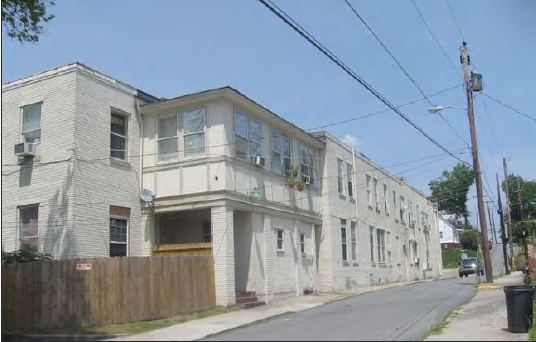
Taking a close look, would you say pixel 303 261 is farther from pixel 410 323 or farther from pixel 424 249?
pixel 424 249

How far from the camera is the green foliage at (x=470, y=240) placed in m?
95.2

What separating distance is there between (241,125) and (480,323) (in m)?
10.4

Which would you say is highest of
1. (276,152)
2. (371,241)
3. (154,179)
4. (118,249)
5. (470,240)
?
(276,152)

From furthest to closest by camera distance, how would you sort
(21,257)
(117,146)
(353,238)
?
(353,238) < (117,146) < (21,257)

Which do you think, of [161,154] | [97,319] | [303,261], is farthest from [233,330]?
[303,261]

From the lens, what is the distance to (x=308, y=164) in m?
26.9

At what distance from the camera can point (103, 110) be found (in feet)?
63.1

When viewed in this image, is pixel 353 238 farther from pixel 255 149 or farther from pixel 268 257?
pixel 255 149

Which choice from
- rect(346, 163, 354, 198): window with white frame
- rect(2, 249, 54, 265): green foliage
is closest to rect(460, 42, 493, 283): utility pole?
rect(346, 163, 354, 198): window with white frame

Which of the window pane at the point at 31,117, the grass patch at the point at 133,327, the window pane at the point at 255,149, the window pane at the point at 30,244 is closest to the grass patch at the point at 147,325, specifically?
the grass patch at the point at 133,327

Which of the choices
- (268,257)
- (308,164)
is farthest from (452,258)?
(268,257)

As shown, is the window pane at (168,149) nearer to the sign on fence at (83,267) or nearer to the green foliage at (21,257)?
the green foliage at (21,257)

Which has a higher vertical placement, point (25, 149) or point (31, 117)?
point (31, 117)

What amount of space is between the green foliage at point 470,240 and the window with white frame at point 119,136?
8301cm
